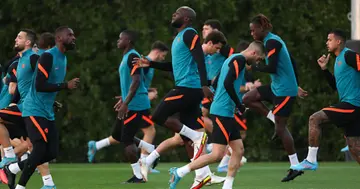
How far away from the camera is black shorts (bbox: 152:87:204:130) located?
497 inches

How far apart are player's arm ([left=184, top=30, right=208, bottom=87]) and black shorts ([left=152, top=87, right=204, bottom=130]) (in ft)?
→ 2.17

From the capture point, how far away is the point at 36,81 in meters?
10.9

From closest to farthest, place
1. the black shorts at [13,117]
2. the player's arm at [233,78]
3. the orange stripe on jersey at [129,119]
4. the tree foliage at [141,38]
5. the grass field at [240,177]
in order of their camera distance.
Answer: the player's arm at [233,78] → the grass field at [240,177] → the black shorts at [13,117] → the orange stripe on jersey at [129,119] → the tree foliage at [141,38]

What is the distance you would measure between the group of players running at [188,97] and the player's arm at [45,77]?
11 mm

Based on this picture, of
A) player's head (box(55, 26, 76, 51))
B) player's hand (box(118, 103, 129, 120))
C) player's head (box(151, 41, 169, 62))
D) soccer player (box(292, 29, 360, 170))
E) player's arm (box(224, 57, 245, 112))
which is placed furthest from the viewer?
player's head (box(151, 41, 169, 62))

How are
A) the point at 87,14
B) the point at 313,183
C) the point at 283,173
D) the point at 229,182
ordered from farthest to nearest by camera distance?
the point at 87,14 → the point at 283,173 → the point at 313,183 → the point at 229,182

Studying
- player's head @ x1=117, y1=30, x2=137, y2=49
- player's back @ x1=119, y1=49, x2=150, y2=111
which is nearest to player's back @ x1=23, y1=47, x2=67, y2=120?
player's back @ x1=119, y1=49, x2=150, y2=111

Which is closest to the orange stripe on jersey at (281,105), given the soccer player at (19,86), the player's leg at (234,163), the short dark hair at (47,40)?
the player's leg at (234,163)

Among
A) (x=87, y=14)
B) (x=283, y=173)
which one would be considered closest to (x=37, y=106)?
(x=283, y=173)

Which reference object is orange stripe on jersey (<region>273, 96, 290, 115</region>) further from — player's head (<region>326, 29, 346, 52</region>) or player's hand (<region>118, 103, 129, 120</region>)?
player's hand (<region>118, 103, 129, 120</region>)

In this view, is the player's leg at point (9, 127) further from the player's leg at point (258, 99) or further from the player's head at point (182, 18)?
the player's leg at point (258, 99)

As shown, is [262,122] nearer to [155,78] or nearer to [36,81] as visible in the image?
[155,78]

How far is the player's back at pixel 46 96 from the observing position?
11.0 meters

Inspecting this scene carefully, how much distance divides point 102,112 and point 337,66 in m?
8.33
